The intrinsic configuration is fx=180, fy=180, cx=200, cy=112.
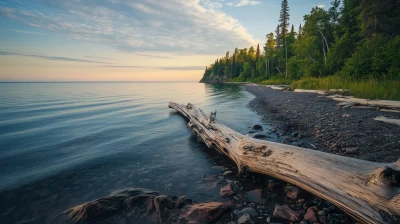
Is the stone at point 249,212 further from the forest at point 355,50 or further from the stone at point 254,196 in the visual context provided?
the forest at point 355,50

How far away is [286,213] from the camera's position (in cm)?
288

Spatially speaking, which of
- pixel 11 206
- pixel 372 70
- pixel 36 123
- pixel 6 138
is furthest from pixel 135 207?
pixel 372 70

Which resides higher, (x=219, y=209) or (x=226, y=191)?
(x=219, y=209)

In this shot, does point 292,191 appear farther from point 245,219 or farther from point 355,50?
point 355,50

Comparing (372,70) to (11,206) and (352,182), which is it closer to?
(352,182)

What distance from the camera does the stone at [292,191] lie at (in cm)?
329

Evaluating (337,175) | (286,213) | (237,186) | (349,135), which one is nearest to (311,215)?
(286,213)

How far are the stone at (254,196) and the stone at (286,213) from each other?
424mm

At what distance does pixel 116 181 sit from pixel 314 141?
6.13 metres

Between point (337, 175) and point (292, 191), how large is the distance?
94 centimetres

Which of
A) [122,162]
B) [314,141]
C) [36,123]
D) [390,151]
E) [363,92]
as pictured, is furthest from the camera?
[363,92]

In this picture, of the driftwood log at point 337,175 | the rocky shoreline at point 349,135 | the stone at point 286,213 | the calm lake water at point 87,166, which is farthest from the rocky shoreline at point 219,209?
the rocky shoreline at point 349,135

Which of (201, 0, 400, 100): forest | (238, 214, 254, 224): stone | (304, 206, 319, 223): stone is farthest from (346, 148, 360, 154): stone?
(201, 0, 400, 100): forest

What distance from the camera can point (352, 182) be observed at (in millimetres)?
2467
